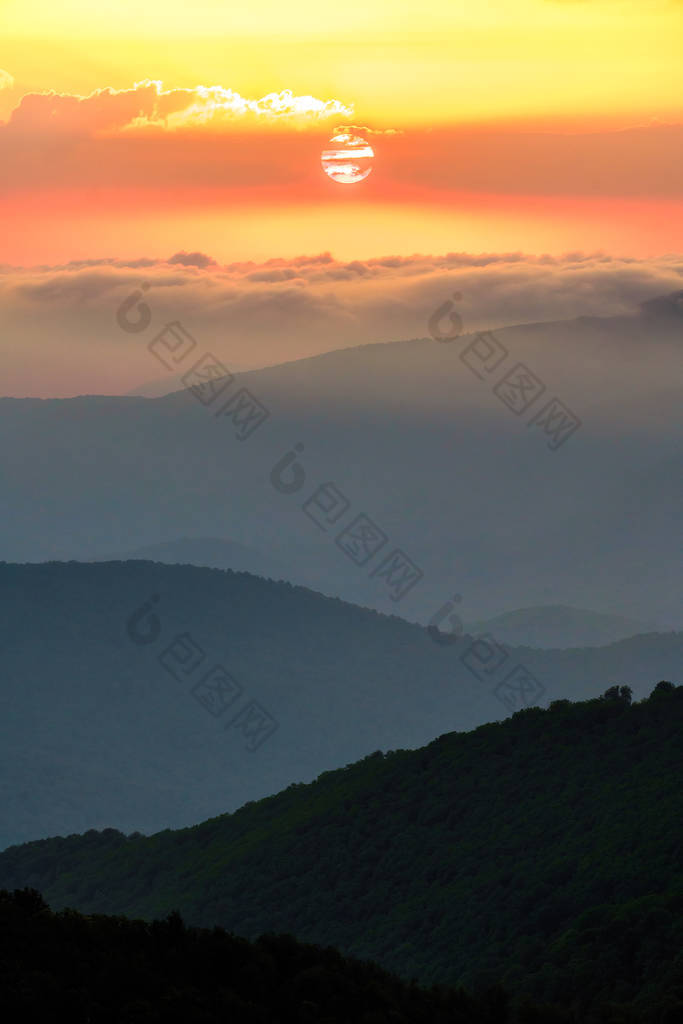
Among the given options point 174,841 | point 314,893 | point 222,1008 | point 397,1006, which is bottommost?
point 397,1006

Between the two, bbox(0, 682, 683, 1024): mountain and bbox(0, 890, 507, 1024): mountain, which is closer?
bbox(0, 890, 507, 1024): mountain

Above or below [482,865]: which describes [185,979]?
above

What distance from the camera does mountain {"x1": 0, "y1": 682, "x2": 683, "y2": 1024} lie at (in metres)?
65.6

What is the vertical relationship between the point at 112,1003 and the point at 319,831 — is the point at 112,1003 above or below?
below

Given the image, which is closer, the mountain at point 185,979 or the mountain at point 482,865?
the mountain at point 185,979

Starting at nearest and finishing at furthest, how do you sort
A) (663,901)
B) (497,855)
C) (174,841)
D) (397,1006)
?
(397,1006)
(663,901)
(497,855)
(174,841)

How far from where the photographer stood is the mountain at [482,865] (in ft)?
215

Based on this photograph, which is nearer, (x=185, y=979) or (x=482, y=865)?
(x=185, y=979)

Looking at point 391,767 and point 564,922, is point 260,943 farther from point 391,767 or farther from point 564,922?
point 391,767

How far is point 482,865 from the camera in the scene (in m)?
87.4

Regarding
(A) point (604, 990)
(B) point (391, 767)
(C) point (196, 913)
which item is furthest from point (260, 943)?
(B) point (391, 767)

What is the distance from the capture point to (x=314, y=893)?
9481 centimetres

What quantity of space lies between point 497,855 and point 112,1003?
43679 mm

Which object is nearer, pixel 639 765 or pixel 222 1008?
pixel 222 1008
